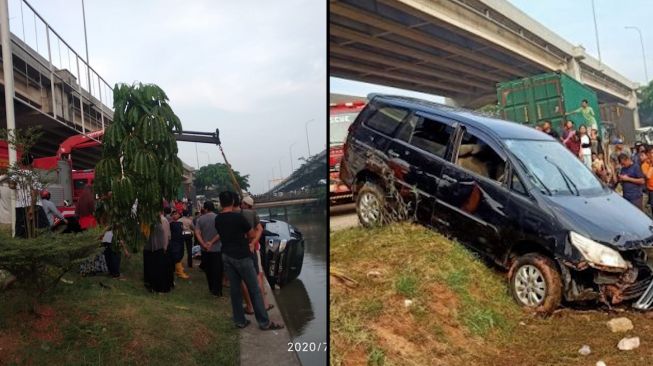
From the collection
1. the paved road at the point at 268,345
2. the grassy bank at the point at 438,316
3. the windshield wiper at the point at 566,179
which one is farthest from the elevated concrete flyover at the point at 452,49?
the paved road at the point at 268,345

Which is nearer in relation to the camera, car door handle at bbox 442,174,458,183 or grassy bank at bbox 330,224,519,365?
grassy bank at bbox 330,224,519,365

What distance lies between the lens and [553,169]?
2.22m

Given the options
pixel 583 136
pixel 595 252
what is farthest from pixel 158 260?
pixel 583 136

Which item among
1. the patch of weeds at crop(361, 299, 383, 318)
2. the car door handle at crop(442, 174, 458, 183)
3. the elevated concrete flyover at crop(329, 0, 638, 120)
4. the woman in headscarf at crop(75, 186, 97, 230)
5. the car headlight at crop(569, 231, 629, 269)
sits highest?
the elevated concrete flyover at crop(329, 0, 638, 120)

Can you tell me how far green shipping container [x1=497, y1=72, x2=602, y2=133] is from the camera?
8.63 ft

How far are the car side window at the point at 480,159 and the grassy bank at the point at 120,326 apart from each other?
118cm

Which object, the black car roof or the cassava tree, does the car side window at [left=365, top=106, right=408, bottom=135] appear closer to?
the black car roof

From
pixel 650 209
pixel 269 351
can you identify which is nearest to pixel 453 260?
pixel 269 351

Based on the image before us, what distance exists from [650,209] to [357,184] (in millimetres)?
1561

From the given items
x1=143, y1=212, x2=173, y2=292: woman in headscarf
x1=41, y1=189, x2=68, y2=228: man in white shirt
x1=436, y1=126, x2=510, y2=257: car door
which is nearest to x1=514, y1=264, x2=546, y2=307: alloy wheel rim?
x1=436, y1=126, x2=510, y2=257: car door

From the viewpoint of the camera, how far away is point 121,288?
1.85 m

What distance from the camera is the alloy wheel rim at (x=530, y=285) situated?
2.07m

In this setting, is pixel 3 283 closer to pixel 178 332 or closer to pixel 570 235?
pixel 178 332

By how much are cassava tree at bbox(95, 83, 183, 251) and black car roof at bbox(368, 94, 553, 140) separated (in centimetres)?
94
